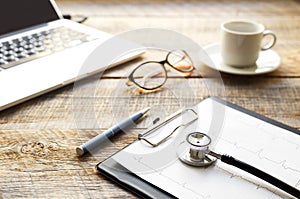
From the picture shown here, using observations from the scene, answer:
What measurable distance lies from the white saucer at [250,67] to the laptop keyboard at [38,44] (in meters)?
0.28

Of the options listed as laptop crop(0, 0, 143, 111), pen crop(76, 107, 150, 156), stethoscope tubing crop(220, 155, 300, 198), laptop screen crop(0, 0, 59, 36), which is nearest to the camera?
stethoscope tubing crop(220, 155, 300, 198)

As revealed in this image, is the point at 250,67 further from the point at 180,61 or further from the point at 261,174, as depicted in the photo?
the point at 261,174

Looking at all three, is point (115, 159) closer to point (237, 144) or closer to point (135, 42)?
A: point (237, 144)

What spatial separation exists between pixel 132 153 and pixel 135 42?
0.43 metres

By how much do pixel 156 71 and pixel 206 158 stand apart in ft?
1.05

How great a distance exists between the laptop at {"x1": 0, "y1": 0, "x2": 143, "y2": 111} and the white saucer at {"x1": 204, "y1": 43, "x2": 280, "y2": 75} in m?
0.16

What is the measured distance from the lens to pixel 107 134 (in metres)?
0.72

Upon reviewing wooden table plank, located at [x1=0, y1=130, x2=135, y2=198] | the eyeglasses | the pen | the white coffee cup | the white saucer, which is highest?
the white coffee cup

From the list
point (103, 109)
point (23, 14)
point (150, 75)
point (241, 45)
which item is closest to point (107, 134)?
point (103, 109)

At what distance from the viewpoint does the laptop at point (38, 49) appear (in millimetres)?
852

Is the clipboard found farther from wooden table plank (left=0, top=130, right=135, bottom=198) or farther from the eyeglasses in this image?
the eyeglasses

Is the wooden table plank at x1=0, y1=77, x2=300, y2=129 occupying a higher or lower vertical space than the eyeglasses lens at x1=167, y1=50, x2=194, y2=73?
lower

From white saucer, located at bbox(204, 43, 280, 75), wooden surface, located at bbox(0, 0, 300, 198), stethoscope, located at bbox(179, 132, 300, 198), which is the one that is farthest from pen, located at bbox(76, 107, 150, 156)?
white saucer, located at bbox(204, 43, 280, 75)

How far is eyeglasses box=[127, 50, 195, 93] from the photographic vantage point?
35.0 inches
